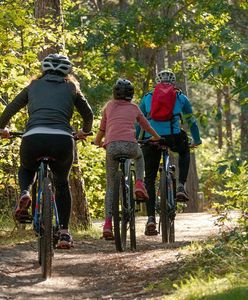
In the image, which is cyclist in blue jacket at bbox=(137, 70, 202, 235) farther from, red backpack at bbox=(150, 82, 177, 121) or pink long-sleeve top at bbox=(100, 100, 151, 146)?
pink long-sleeve top at bbox=(100, 100, 151, 146)

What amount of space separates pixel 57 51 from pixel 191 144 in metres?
3.26

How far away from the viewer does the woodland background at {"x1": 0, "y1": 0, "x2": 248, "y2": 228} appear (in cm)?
668

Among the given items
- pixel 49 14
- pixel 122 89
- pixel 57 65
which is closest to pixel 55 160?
pixel 57 65

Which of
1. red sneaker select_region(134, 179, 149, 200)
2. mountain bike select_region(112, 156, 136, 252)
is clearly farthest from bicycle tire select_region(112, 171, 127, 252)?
red sneaker select_region(134, 179, 149, 200)

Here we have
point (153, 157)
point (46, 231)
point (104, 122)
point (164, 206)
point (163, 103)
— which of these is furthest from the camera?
point (153, 157)

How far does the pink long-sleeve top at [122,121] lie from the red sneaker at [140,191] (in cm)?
58

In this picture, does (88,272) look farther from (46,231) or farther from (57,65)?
(57,65)

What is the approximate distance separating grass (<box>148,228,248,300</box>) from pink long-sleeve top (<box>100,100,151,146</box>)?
5.95 feet

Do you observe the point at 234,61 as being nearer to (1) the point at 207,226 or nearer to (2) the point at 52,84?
(2) the point at 52,84

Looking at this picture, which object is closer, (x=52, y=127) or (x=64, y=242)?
(x=52, y=127)

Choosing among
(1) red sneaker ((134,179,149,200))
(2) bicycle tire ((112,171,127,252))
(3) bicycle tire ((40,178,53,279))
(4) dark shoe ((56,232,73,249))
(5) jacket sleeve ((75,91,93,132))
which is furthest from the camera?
(1) red sneaker ((134,179,149,200))

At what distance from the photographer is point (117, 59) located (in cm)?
2397

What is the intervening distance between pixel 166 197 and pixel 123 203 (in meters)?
0.86

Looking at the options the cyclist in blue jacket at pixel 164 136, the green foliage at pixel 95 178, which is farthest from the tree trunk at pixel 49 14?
the green foliage at pixel 95 178
